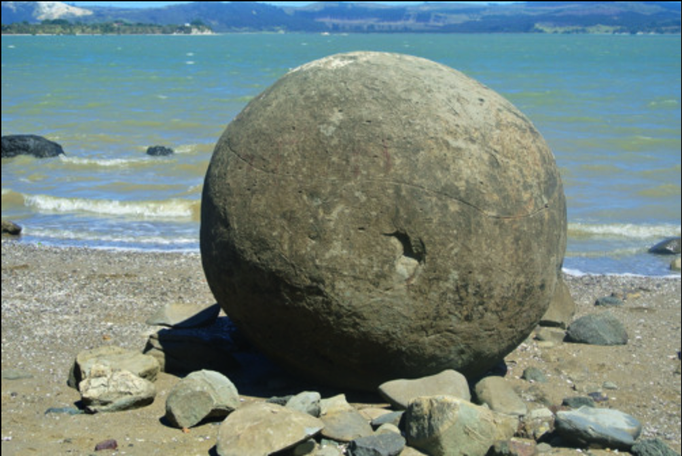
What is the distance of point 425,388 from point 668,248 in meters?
8.69

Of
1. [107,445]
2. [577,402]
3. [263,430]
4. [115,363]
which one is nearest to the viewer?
[263,430]

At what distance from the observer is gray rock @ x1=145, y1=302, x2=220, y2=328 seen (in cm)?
709

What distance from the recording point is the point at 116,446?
491 cm

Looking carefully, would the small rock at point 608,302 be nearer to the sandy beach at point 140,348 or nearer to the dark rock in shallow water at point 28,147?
the sandy beach at point 140,348

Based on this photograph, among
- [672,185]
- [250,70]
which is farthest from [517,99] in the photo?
[250,70]

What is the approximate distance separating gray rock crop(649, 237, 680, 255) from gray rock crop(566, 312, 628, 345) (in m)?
5.28

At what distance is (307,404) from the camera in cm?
505

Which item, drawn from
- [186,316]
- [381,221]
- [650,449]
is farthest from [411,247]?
[186,316]

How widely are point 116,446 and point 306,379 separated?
1497 mm

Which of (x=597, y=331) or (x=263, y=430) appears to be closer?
(x=263, y=430)

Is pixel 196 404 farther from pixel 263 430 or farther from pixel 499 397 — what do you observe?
pixel 499 397

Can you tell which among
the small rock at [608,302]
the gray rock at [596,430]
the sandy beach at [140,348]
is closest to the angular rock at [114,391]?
the sandy beach at [140,348]

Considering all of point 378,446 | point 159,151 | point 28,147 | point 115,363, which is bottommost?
point 28,147

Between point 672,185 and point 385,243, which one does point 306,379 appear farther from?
point 672,185
